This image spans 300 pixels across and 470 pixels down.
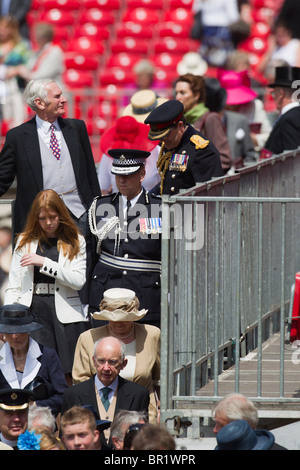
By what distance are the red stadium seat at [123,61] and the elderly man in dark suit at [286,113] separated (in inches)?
352

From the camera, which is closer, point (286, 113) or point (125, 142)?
point (125, 142)

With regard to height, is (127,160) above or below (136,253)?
above

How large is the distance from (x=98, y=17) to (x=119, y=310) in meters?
14.8

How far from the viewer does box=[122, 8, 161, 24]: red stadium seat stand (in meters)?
21.8

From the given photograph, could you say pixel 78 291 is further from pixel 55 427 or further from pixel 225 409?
pixel 225 409

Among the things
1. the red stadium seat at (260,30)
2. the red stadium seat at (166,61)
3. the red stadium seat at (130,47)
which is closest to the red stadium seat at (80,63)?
the red stadium seat at (130,47)

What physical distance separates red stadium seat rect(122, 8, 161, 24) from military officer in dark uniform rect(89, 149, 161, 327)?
534 inches

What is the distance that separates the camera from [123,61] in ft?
66.4

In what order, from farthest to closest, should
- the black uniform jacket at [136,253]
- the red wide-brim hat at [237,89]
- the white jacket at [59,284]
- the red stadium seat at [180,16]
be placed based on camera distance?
the red stadium seat at [180,16], the red wide-brim hat at [237,89], the white jacket at [59,284], the black uniform jacket at [136,253]

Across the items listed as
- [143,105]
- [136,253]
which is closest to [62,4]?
[143,105]

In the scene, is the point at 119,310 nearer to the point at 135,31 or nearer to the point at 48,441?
the point at 48,441

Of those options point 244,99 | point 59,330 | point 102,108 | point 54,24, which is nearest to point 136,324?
point 59,330

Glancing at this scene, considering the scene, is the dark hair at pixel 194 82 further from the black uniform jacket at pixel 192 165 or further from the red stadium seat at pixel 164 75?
the red stadium seat at pixel 164 75

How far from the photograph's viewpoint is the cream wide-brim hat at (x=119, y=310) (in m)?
7.95
